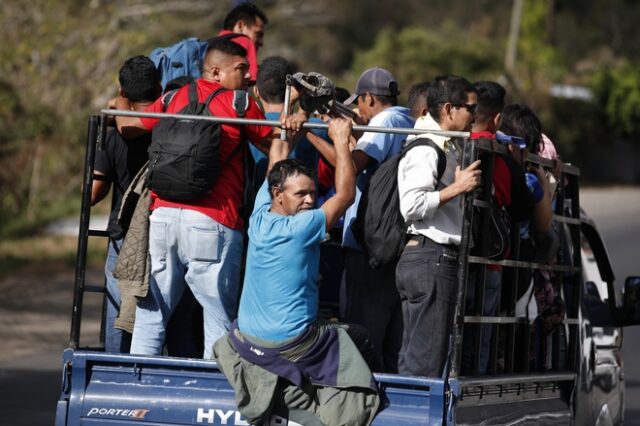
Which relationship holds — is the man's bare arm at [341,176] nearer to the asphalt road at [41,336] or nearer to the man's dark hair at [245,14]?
the man's dark hair at [245,14]

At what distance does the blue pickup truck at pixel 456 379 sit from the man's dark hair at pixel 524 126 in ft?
1.01

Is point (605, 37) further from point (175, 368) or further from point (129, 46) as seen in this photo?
point (175, 368)

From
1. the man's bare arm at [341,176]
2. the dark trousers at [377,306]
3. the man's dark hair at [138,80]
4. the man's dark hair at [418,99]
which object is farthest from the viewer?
the man's dark hair at [418,99]

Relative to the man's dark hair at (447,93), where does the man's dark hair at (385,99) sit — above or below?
above

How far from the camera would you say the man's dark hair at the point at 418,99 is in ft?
21.9

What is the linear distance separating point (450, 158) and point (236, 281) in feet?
3.62

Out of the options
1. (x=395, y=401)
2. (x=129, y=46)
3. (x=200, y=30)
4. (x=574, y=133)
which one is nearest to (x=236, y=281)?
(x=395, y=401)

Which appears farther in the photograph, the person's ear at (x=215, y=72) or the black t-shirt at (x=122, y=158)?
the black t-shirt at (x=122, y=158)

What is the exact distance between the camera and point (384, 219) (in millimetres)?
5555

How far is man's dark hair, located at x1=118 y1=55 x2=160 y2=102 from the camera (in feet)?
20.8

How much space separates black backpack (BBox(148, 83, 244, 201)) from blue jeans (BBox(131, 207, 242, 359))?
130 mm

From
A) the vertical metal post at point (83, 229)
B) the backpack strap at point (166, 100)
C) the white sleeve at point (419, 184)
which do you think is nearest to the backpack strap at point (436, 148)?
the white sleeve at point (419, 184)

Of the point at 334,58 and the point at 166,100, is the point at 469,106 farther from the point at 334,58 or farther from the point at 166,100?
the point at 334,58

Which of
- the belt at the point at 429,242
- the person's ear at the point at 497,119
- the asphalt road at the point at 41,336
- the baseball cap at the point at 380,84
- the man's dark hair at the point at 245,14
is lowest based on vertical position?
the asphalt road at the point at 41,336
